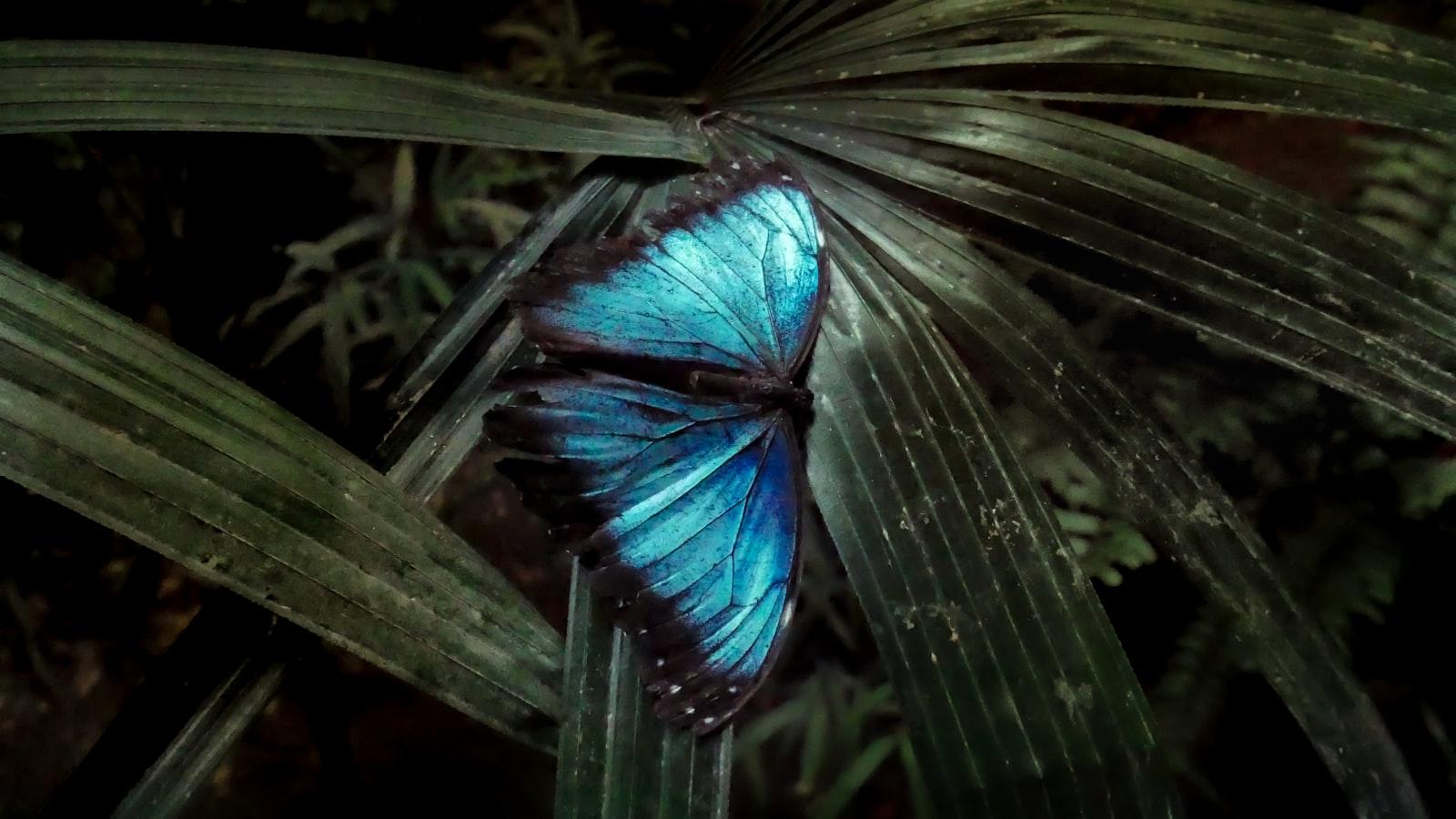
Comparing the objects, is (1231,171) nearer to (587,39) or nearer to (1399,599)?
(1399,599)

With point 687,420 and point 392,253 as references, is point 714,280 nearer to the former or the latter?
point 687,420

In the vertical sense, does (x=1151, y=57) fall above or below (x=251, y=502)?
above

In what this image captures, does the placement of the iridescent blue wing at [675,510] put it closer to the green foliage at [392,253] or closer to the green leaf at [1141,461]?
the green leaf at [1141,461]

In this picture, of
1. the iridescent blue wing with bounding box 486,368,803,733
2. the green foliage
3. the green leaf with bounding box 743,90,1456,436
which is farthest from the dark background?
the iridescent blue wing with bounding box 486,368,803,733

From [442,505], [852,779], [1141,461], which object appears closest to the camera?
[1141,461]

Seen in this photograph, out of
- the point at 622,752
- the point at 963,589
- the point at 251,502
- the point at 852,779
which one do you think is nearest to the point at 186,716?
the point at 251,502

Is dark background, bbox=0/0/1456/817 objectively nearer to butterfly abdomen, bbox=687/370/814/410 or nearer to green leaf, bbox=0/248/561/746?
butterfly abdomen, bbox=687/370/814/410
